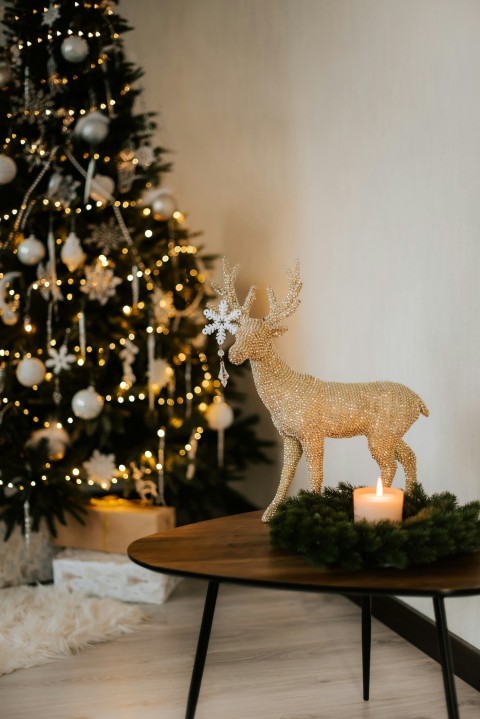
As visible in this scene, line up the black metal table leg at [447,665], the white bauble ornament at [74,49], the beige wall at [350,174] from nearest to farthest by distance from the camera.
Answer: the black metal table leg at [447,665], the beige wall at [350,174], the white bauble ornament at [74,49]

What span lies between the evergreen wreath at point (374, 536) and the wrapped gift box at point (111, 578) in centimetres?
128

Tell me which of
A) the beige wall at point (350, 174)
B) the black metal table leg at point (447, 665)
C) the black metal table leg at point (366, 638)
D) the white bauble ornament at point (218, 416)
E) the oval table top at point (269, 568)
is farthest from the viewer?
the white bauble ornament at point (218, 416)

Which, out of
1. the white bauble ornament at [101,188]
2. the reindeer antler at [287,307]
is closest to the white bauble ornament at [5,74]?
the white bauble ornament at [101,188]

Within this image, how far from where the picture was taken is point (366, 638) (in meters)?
1.83

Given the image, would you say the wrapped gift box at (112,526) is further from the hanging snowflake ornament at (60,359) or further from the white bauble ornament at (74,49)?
the white bauble ornament at (74,49)

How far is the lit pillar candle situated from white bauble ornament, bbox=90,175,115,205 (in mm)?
1587

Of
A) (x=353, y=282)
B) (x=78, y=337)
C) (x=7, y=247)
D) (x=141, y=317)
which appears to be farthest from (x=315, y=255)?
(x=7, y=247)

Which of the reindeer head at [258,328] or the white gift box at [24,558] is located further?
the white gift box at [24,558]

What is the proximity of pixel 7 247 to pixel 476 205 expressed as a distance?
153 cm

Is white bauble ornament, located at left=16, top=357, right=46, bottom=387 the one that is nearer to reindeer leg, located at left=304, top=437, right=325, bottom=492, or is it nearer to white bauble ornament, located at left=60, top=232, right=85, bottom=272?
white bauble ornament, located at left=60, top=232, right=85, bottom=272

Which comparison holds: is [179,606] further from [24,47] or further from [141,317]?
[24,47]

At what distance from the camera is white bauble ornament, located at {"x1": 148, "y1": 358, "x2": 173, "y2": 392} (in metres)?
2.66

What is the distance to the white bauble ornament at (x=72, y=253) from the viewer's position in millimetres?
2486

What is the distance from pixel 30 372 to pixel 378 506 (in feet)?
4.65
